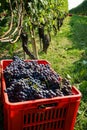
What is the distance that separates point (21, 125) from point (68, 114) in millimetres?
454

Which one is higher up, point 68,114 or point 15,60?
point 15,60

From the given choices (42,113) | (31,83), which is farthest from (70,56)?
(42,113)

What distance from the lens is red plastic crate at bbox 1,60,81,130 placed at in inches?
92.4

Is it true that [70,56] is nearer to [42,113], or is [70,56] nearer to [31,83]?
[31,83]

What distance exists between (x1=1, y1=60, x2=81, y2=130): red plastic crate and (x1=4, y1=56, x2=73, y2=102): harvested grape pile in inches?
3.4

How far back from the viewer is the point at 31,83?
2.57 metres

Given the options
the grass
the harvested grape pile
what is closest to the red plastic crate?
the harvested grape pile

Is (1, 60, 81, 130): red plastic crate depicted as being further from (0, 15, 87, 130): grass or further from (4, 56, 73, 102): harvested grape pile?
(0, 15, 87, 130): grass

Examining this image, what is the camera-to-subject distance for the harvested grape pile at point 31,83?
2473 millimetres

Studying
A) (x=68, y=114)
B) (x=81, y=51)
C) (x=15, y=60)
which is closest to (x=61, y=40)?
(x=81, y=51)

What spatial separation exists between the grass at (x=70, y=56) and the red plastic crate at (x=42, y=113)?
49 cm

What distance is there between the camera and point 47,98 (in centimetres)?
246

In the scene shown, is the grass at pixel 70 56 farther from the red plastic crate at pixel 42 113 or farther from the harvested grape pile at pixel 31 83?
the red plastic crate at pixel 42 113

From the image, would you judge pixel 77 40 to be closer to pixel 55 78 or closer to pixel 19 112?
pixel 55 78
